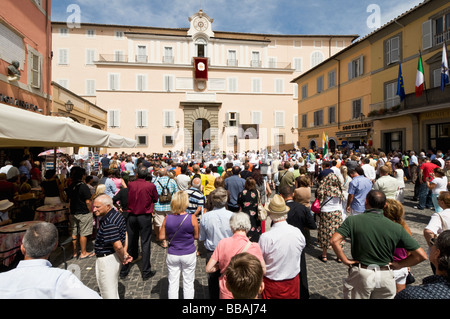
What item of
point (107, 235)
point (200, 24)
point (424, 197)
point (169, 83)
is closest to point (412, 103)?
point (424, 197)

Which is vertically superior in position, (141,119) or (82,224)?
(141,119)

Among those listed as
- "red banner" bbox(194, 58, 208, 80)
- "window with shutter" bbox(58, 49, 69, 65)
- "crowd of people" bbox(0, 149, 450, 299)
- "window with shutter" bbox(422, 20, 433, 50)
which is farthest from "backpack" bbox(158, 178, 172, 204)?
"window with shutter" bbox(58, 49, 69, 65)

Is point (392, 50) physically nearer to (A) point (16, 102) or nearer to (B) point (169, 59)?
(A) point (16, 102)

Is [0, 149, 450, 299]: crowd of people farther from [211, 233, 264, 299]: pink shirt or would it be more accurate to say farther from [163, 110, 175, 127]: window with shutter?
[163, 110, 175, 127]: window with shutter

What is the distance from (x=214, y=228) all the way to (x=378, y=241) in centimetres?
193

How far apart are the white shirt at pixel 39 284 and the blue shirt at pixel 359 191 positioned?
16.9ft

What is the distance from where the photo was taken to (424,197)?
27.0ft

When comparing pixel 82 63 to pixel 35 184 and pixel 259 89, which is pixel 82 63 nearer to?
pixel 259 89

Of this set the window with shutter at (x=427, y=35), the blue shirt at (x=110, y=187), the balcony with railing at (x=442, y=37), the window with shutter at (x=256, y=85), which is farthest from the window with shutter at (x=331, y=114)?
the blue shirt at (x=110, y=187)

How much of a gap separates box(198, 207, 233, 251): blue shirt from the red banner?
28.1 metres

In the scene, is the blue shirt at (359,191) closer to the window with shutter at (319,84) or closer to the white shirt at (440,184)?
the white shirt at (440,184)

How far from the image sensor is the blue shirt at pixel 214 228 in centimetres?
328

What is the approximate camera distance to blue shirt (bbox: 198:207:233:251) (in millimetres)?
3281

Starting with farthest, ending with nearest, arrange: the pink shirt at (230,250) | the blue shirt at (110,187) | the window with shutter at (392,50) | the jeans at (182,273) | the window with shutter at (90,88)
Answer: the window with shutter at (90,88) < the window with shutter at (392,50) < the blue shirt at (110,187) < the jeans at (182,273) < the pink shirt at (230,250)
